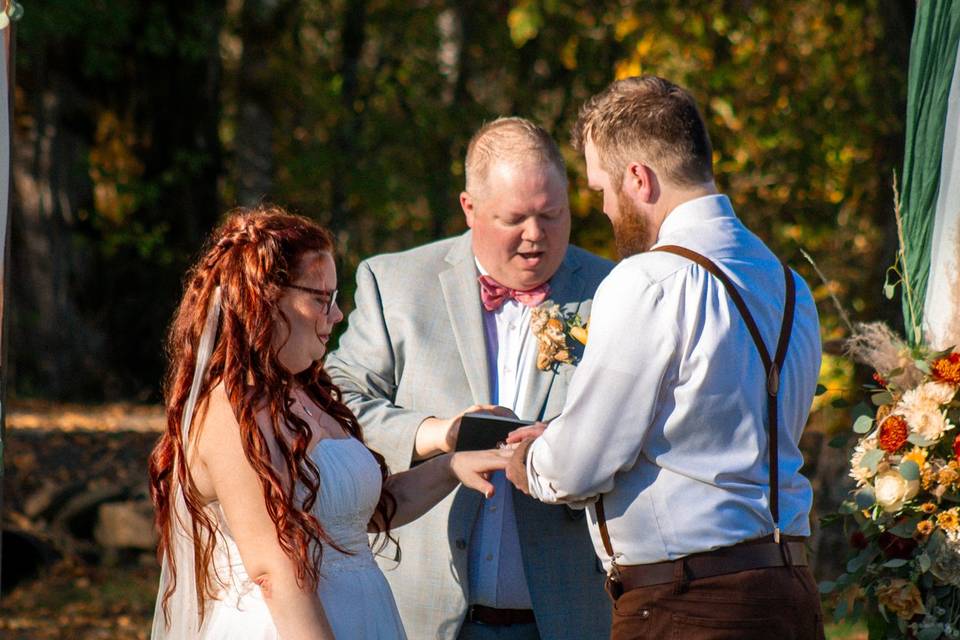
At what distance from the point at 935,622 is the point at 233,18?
12.1 m

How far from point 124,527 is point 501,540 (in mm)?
7071

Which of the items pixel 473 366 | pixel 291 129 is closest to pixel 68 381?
pixel 291 129

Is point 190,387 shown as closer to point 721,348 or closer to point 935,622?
point 721,348

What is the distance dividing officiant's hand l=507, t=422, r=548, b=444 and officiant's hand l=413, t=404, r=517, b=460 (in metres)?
0.17

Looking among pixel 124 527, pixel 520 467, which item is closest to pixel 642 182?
pixel 520 467

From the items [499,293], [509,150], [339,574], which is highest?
[509,150]

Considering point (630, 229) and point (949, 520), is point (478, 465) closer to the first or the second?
point (630, 229)

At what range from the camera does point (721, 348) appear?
9.46 feet

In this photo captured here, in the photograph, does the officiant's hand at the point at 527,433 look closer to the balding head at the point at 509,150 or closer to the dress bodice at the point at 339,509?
the dress bodice at the point at 339,509

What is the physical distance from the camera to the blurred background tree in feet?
35.2

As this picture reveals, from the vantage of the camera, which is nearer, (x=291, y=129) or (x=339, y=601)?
(x=339, y=601)

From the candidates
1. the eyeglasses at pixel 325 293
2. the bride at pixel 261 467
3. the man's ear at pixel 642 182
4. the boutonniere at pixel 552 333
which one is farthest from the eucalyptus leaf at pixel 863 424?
the eyeglasses at pixel 325 293

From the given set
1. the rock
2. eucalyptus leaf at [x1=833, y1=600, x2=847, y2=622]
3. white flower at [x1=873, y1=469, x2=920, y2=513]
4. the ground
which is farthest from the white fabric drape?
the rock

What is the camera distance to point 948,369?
12.1ft
